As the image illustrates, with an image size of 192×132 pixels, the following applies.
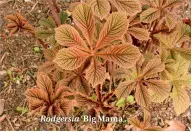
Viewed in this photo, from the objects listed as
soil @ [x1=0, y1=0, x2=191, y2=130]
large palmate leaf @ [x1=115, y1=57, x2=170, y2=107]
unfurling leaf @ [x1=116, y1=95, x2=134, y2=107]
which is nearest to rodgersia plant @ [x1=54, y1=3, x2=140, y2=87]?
large palmate leaf @ [x1=115, y1=57, x2=170, y2=107]

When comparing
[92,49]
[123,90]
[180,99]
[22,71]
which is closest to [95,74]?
[92,49]

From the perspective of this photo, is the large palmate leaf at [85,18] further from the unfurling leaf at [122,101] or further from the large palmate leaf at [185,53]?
the unfurling leaf at [122,101]

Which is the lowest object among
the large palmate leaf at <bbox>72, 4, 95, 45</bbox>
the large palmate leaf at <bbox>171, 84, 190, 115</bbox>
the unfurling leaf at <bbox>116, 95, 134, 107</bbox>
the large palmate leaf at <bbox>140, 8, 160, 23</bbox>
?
the unfurling leaf at <bbox>116, 95, 134, 107</bbox>

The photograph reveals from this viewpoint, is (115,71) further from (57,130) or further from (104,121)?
(57,130)

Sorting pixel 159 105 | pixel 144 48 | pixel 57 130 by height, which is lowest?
pixel 57 130

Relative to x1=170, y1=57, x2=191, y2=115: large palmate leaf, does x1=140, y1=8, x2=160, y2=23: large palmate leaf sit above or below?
above

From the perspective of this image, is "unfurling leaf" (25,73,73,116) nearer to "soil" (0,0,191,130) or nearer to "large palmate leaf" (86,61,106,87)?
"large palmate leaf" (86,61,106,87)

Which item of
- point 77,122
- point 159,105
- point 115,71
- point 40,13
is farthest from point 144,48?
point 40,13

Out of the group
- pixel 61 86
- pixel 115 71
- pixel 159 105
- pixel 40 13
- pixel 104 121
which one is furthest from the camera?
pixel 40 13
